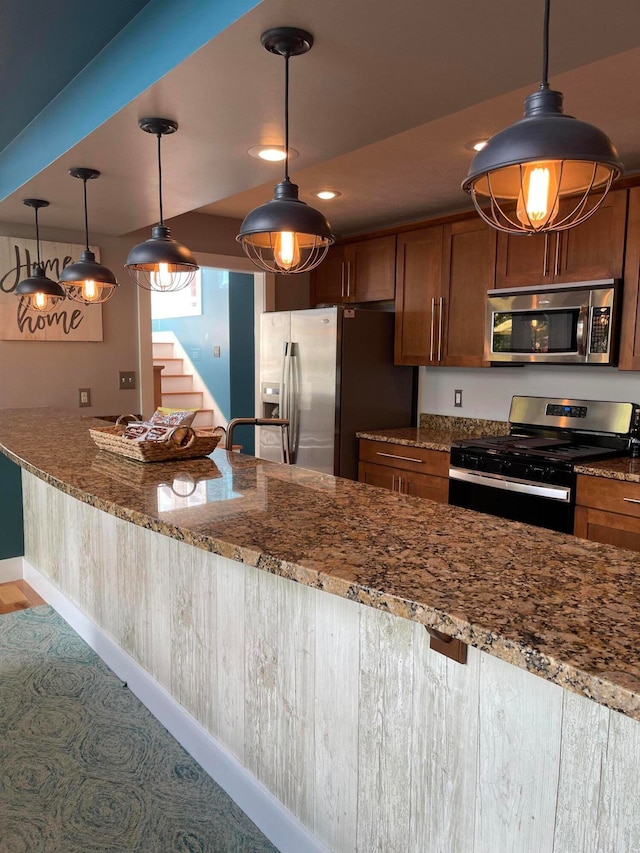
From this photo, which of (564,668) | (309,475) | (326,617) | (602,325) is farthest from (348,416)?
(564,668)

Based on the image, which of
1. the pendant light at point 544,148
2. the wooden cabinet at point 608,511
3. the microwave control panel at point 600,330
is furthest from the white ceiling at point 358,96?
the wooden cabinet at point 608,511

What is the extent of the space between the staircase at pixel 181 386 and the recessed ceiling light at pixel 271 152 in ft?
17.1

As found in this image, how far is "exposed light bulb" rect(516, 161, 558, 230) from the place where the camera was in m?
1.25

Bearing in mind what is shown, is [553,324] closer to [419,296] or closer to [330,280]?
[419,296]

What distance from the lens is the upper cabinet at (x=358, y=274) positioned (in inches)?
173

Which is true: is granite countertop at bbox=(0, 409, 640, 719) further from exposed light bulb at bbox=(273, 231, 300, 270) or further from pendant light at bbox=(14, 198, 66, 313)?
pendant light at bbox=(14, 198, 66, 313)

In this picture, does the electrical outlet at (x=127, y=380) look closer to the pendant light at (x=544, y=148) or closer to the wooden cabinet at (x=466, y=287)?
the wooden cabinet at (x=466, y=287)

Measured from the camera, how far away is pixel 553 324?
339cm

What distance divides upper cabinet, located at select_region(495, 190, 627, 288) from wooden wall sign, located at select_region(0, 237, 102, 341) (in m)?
2.54

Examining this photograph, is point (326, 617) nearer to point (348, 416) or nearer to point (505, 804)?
point (505, 804)

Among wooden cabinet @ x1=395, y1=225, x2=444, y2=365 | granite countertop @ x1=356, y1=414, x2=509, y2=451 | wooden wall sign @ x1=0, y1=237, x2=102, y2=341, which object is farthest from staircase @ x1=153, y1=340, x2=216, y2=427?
wooden cabinet @ x1=395, y1=225, x2=444, y2=365

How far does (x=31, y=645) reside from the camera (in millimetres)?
2965

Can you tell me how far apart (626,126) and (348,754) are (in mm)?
2731

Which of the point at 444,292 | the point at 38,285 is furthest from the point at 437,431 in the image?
the point at 38,285
